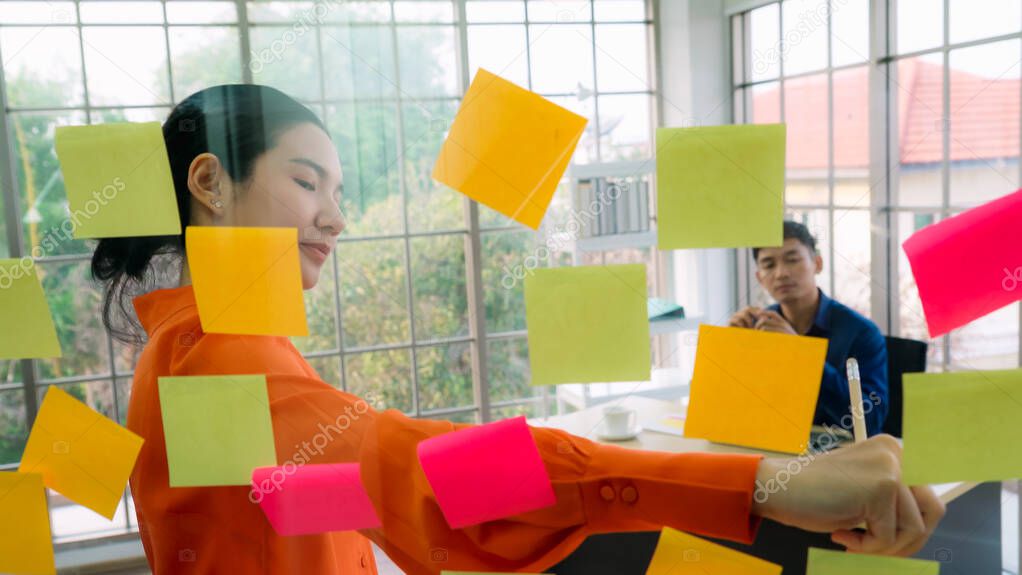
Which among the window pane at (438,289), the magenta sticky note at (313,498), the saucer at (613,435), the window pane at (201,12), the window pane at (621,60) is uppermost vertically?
the window pane at (201,12)

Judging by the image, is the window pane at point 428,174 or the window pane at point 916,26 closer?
the window pane at point 428,174

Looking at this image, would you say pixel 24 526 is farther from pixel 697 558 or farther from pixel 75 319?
pixel 697 558

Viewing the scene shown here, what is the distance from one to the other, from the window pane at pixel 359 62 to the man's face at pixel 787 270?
28cm

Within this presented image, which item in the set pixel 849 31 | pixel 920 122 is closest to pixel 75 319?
pixel 849 31

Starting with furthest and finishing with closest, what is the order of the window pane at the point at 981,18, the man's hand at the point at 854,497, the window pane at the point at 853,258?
the window pane at the point at 981,18
the window pane at the point at 853,258
the man's hand at the point at 854,497

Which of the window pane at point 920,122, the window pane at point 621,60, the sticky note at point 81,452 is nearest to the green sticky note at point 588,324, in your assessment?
the window pane at point 621,60

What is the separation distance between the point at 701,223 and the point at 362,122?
239 millimetres

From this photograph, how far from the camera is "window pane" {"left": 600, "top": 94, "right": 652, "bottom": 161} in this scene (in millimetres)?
470

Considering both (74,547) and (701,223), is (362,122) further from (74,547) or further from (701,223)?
(74,547)

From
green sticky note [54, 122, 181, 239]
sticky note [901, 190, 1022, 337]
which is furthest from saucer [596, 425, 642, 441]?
green sticky note [54, 122, 181, 239]

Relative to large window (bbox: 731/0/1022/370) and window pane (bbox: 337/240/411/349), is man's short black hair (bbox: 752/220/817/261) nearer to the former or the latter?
large window (bbox: 731/0/1022/370)

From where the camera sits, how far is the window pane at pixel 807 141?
487 millimetres

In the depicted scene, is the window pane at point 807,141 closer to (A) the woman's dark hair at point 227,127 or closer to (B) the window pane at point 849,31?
(B) the window pane at point 849,31

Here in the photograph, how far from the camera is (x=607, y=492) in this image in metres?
0.46
